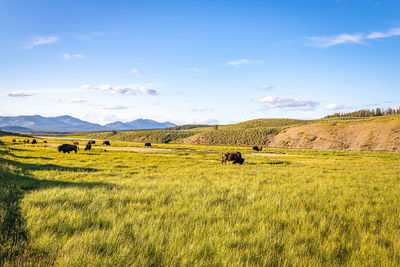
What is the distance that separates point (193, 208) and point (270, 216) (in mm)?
2077

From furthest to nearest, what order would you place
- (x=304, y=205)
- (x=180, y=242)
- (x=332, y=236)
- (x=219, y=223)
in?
(x=304, y=205) → (x=219, y=223) → (x=332, y=236) → (x=180, y=242)

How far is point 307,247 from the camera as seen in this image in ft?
12.7

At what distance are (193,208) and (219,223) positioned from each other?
1179 mm

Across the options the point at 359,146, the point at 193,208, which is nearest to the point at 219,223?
the point at 193,208

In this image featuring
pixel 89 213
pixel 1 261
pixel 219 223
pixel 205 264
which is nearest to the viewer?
pixel 1 261

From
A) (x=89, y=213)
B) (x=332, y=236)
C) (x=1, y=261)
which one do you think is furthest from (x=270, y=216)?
(x=1, y=261)

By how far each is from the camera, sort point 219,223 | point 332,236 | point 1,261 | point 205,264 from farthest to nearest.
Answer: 1. point 219,223
2. point 332,236
3. point 205,264
4. point 1,261

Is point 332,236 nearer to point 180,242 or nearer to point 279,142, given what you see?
point 180,242

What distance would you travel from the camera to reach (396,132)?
71.8m

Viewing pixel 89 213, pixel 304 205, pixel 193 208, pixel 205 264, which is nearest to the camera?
pixel 205 264

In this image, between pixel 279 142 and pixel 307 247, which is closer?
pixel 307 247

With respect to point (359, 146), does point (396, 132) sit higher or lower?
higher

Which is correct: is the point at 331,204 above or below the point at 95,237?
below

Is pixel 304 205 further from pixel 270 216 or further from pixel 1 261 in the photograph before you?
pixel 1 261
